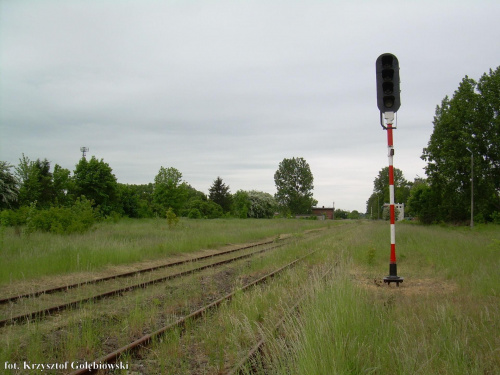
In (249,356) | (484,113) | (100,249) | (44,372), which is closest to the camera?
Result: (44,372)

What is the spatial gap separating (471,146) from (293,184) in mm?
67715

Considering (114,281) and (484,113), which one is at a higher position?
(484,113)

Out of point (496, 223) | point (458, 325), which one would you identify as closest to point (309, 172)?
point (496, 223)

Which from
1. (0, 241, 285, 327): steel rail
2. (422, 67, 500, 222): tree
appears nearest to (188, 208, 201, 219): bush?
(422, 67, 500, 222): tree

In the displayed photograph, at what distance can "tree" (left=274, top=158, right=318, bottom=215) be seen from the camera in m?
106

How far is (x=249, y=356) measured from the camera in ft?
15.7

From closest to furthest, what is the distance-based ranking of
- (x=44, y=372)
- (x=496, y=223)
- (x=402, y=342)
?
(x=402, y=342)
(x=44, y=372)
(x=496, y=223)

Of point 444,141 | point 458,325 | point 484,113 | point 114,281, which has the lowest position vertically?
point 114,281

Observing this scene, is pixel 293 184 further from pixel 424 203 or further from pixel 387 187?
pixel 424 203

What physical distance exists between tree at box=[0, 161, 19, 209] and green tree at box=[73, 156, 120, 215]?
17297 mm

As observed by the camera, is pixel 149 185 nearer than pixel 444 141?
No

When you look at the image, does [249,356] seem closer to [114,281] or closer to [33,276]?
[114,281]

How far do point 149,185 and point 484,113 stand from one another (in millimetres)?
113254

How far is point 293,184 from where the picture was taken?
107438 millimetres
